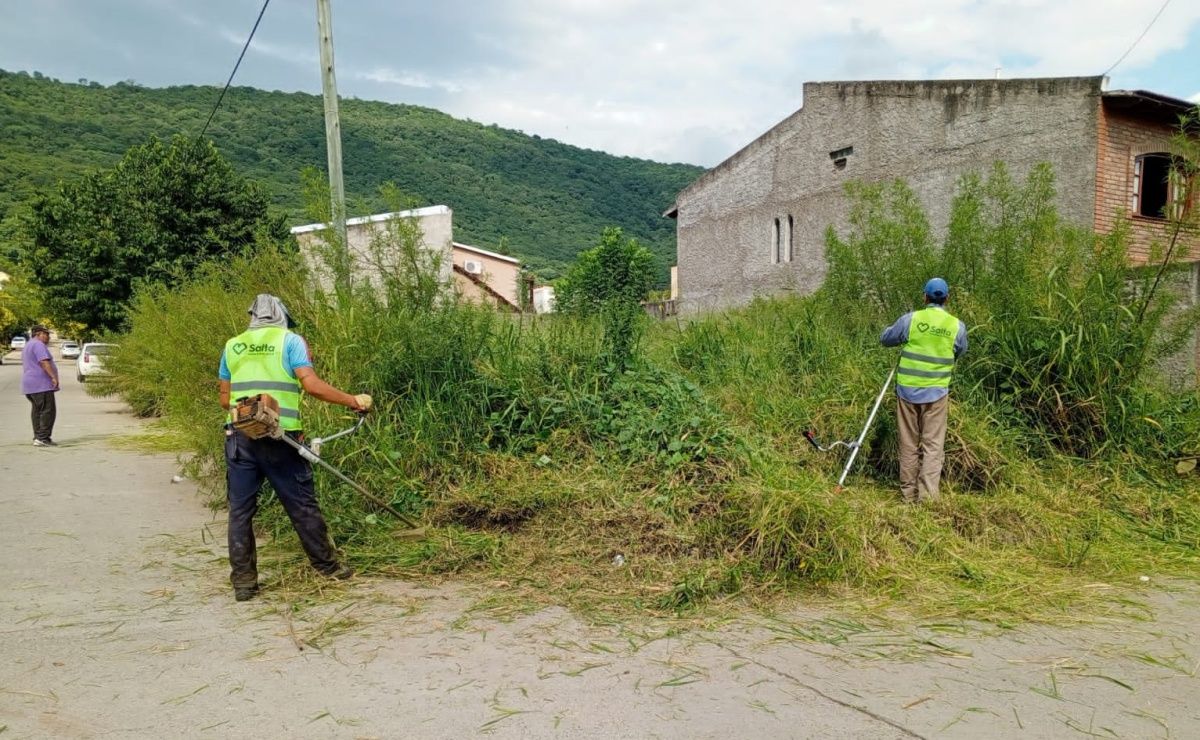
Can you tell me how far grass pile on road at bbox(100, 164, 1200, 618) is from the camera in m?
Result: 4.91

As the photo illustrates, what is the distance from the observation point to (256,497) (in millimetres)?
4902

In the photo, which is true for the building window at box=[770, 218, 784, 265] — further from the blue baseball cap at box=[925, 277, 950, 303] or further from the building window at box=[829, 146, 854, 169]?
the blue baseball cap at box=[925, 277, 950, 303]

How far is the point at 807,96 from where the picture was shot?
20000 millimetres

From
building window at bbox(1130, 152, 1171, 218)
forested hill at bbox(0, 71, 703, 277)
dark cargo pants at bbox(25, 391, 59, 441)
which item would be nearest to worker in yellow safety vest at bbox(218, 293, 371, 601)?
forested hill at bbox(0, 71, 703, 277)

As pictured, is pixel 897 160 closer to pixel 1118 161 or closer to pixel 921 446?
pixel 1118 161

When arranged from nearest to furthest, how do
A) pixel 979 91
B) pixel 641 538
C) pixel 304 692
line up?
pixel 304 692
pixel 641 538
pixel 979 91

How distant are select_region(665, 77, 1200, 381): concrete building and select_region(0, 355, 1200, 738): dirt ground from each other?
5.89 m

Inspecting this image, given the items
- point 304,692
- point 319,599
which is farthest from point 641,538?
point 304,692

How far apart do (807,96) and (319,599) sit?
18786 millimetres

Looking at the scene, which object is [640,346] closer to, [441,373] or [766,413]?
[766,413]

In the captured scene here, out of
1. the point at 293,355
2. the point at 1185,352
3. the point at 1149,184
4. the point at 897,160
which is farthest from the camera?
the point at 897,160

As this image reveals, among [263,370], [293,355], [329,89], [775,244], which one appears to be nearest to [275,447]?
[263,370]

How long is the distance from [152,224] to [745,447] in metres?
21.9

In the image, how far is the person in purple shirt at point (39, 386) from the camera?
1141cm
